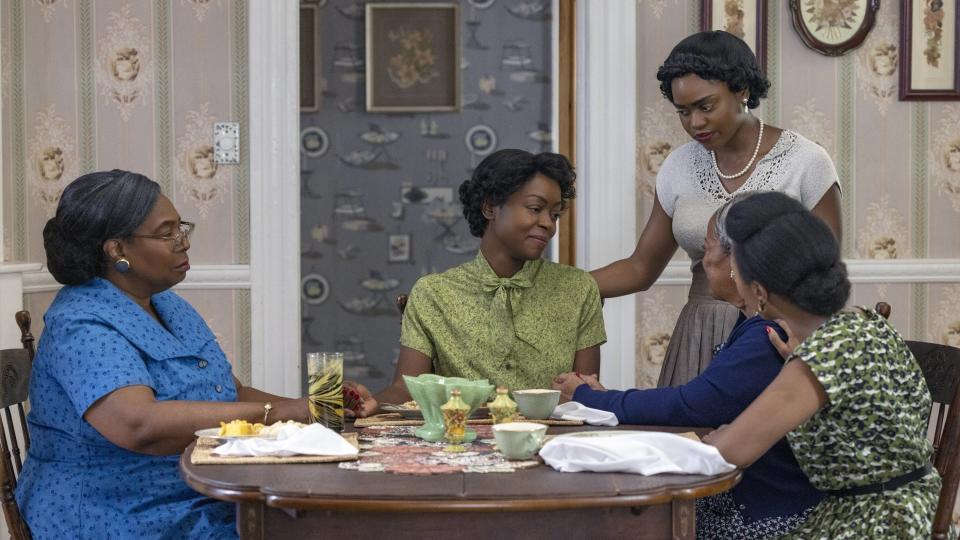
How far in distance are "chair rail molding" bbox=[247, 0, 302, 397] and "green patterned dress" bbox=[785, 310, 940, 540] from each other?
2.23 m

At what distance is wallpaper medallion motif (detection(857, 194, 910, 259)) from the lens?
12.6 feet

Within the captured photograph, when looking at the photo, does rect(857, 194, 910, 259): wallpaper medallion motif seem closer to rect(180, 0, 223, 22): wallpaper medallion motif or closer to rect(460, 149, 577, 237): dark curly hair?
rect(460, 149, 577, 237): dark curly hair

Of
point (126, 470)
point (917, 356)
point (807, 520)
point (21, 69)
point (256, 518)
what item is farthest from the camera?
point (21, 69)

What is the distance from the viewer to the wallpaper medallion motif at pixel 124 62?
12.2 ft

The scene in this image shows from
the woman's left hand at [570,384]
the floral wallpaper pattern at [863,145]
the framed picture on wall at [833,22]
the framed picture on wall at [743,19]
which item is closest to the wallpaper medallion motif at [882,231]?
the floral wallpaper pattern at [863,145]

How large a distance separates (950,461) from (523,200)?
42.2 inches

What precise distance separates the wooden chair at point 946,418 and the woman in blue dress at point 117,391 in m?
1.14

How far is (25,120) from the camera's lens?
3695 millimetres

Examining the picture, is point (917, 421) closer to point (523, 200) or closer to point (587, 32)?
point (523, 200)

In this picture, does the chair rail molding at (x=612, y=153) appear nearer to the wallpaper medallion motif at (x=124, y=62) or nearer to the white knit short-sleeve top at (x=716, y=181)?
the white knit short-sleeve top at (x=716, y=181)

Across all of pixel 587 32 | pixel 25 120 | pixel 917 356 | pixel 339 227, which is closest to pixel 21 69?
pixel 25 120

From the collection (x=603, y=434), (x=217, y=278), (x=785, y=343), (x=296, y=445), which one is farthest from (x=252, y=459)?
(x=217, y=278)

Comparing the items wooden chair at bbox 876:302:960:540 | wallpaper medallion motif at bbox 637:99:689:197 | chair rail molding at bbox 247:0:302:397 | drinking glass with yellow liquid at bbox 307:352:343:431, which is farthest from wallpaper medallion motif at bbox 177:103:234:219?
wooden chair at bbox 876:302:960:540

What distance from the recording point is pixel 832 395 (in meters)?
1.78
